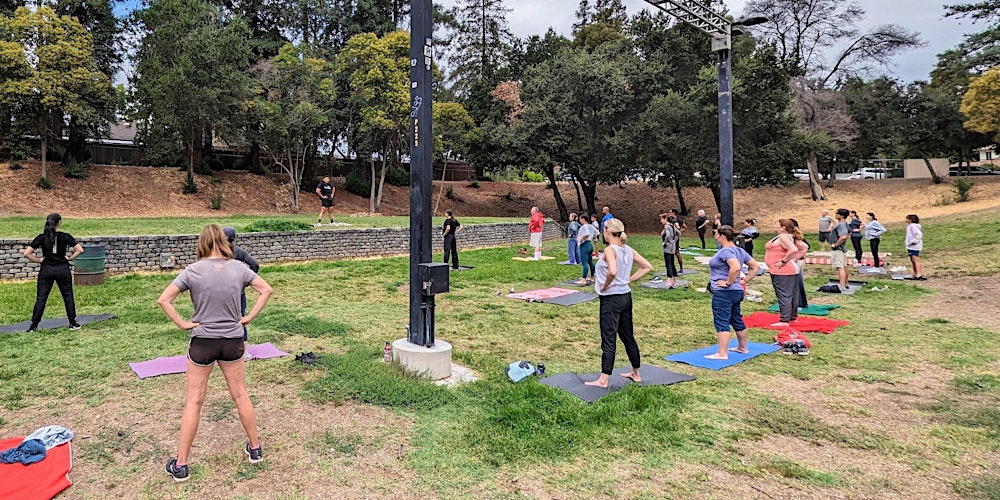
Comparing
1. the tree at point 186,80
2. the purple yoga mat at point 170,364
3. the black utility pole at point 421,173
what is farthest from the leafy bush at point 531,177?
Answer: the black utility pole at point 421,173

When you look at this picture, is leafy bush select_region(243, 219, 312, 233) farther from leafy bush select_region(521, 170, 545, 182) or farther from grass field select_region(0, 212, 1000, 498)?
leafy bush select_region(521, 170, 545, 182)

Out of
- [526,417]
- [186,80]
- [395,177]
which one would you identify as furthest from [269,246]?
[395,177]

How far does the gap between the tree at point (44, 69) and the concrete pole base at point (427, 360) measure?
993 inches

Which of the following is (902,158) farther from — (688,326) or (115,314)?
(115,314)

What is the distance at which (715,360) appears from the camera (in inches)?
256

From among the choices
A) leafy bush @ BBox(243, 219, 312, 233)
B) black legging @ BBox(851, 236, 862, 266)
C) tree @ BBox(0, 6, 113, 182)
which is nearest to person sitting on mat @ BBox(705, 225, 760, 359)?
black legging @ BBox(851, 236, 862, 266)

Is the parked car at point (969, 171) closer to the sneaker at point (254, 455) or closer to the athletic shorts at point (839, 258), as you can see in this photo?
the athletic shorts at point (839, 258)

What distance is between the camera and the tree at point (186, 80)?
25641mm

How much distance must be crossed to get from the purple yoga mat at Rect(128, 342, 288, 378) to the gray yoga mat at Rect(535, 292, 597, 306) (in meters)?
5.08

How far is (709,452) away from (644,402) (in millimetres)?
900

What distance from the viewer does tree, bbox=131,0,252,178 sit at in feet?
84.1

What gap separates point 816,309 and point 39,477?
33.7ft

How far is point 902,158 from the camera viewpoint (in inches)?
1689

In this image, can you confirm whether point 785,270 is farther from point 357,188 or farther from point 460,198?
point 460,198
